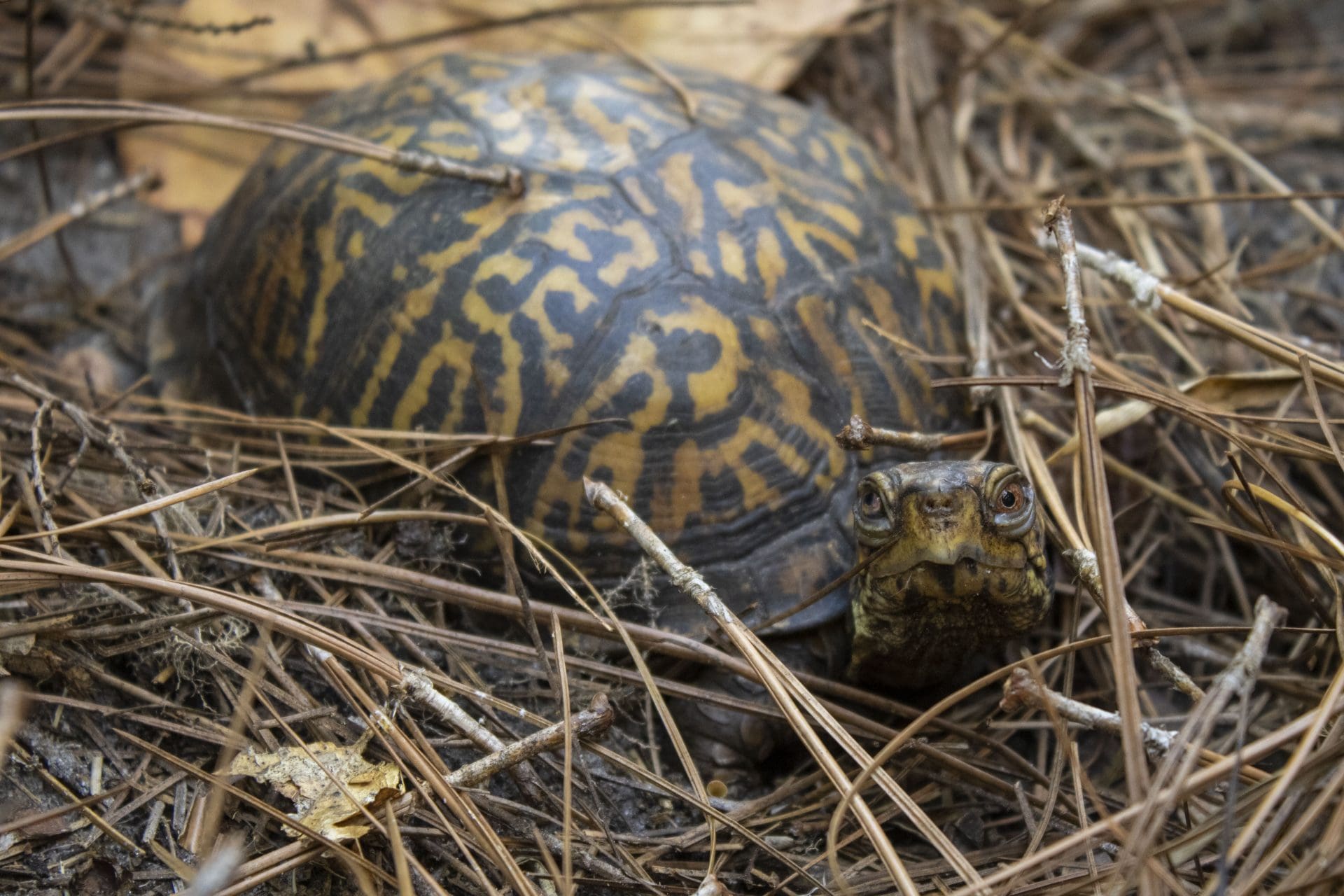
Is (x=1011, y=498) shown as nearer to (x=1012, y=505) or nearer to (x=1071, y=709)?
(x=1012, y=505)

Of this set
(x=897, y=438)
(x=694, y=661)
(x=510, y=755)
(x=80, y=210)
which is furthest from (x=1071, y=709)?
(x=80, y=210)

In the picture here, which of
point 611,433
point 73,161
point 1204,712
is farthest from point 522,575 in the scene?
point 73,161

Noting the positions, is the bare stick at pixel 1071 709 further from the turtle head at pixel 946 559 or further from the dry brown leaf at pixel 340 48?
the dry brown leaf at pixel 340 48

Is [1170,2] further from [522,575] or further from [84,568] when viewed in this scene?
[84,568]

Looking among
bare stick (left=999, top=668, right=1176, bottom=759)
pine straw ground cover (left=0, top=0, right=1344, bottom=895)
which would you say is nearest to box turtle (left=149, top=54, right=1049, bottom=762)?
pine straw ground cover (left=0, top=0, right=1344, bottom=895)

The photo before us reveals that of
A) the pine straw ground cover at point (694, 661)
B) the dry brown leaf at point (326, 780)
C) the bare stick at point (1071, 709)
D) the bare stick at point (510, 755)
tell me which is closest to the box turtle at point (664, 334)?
the pine straw ground cover at point (694, 661)

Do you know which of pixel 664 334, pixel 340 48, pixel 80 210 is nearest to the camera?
pixel 664 334
